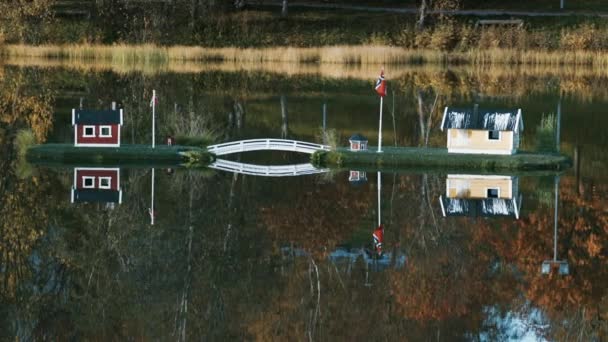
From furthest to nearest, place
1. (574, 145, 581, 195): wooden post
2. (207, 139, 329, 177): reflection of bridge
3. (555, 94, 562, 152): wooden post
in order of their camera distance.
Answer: (555, 94, 562, 152): wooden post
(207, 139, 329, 177): reflection of bridge
(574, 145, 581, 195): wooden post

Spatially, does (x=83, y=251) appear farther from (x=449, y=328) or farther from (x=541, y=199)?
(x=541, y=199)

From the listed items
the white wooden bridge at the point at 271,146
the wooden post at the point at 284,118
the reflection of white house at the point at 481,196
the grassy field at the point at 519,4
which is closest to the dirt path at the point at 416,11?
the grassy field at the point at 519,4

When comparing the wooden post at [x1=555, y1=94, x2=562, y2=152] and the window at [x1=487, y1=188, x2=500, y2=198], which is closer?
the window at [x1=487, y1=188, x2=500, y2=198]

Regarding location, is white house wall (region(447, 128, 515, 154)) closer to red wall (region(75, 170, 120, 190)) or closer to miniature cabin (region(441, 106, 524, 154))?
miniature cabin (region(441, 106, 524, 154))

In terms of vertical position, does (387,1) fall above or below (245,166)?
above

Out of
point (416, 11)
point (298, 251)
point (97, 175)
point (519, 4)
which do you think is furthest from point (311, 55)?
point (298, 251)

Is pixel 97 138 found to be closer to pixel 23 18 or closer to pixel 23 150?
pixel 23 150

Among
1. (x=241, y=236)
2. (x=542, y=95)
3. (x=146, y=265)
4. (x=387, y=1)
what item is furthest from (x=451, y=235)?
(x=387, y=1)

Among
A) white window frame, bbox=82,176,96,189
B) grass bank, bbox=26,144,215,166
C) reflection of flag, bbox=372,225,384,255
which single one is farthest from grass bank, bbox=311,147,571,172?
reflection of flag, bbox=372,225,384,255
